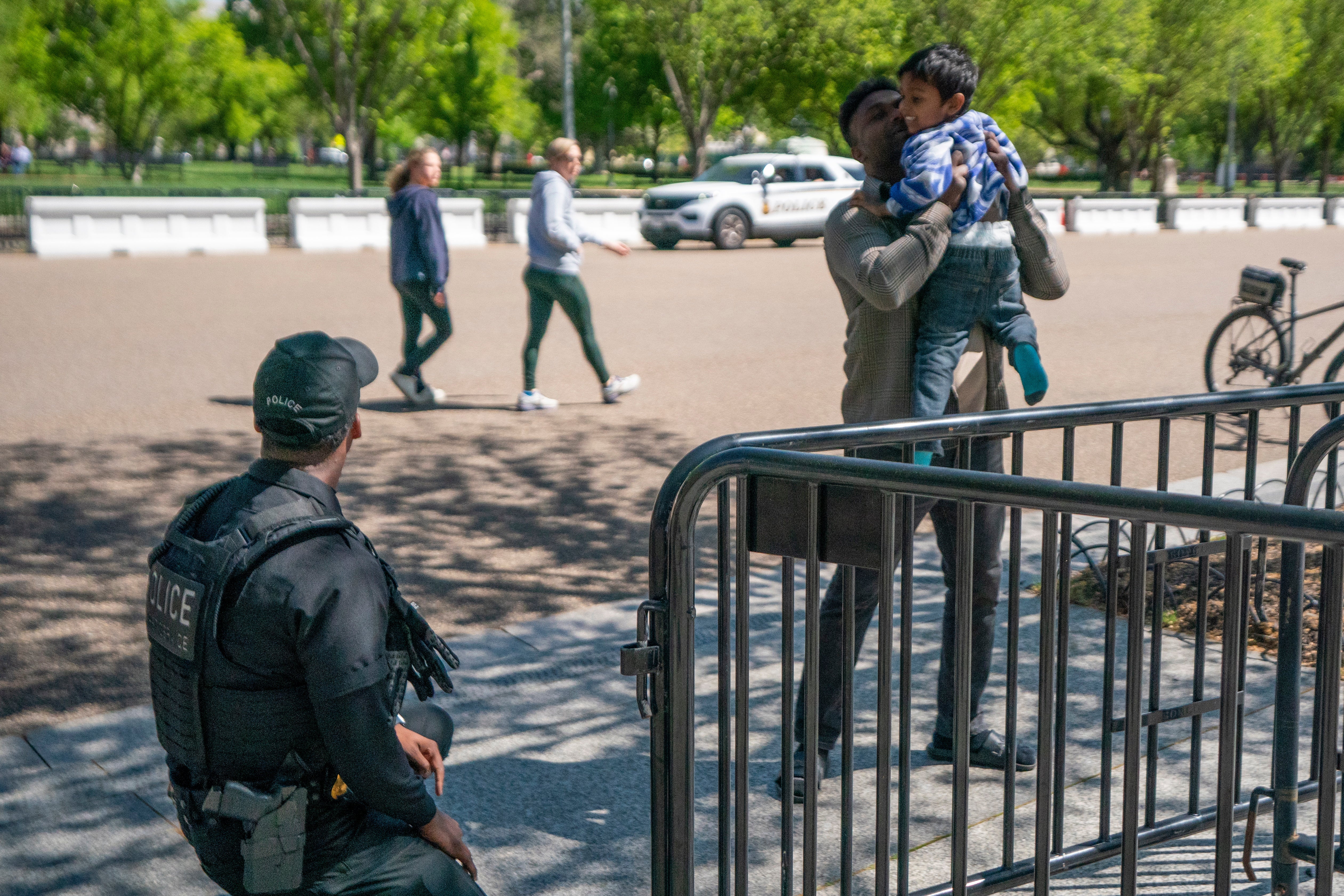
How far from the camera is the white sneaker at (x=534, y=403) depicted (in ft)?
32.1

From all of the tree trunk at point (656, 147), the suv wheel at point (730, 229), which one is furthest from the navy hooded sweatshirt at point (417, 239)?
the tree trunk at point (656, 147)

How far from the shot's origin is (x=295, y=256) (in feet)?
75.7

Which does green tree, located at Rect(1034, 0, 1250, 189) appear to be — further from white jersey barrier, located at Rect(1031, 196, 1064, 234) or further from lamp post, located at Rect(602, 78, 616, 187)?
lamp post, located at Rect(602, 78, 616, 187)

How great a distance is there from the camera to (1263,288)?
9.57m

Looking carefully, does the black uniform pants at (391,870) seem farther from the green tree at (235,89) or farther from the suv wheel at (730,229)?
the green tree at (235,89)

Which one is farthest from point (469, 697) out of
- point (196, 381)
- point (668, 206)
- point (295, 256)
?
point (668, 206)

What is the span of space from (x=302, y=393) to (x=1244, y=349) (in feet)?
29.6

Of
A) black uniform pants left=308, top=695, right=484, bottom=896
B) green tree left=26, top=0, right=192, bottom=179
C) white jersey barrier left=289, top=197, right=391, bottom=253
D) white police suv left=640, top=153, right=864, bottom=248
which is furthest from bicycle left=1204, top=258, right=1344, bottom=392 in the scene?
green tree left=26, top=0, right=192, bottom=179

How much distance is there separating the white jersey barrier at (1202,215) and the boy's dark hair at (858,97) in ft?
112

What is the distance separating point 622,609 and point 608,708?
1.04 m

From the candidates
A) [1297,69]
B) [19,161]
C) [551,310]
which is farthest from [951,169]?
[19,161]

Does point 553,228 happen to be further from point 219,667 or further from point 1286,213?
point 1286,213

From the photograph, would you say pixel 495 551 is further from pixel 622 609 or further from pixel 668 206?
pixel 668 206

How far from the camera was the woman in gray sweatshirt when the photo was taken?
9.27 metres
